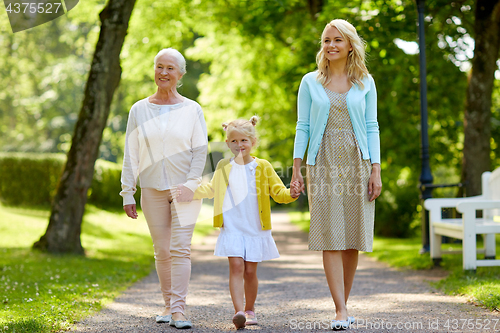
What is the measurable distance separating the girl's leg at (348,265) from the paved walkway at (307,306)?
305mm

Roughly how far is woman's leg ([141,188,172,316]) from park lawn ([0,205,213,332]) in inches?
34.7

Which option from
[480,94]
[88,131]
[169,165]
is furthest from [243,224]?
[480,94]

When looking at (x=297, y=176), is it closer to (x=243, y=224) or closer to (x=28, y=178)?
(x=243, y=224)

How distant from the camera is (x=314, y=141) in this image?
4180 mm

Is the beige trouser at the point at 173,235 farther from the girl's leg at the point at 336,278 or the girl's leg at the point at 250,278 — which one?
the girl's leg at the point at 336,278

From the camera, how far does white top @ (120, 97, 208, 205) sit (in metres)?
4.26

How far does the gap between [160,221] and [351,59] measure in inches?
81.2

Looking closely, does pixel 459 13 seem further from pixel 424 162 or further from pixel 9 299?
pixel 9 299

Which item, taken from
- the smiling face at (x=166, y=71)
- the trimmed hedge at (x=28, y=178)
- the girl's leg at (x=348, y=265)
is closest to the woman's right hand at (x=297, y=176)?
the girl's leg at (x=348, y=265)

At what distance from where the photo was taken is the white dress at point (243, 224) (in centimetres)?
419

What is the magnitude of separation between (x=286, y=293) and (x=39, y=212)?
1246cm

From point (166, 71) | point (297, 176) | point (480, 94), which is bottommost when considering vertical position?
point (297, 176)

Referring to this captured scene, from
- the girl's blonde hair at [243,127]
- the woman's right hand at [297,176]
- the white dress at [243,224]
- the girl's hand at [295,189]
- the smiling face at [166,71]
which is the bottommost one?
the white dress at [243,224]

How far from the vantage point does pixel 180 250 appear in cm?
423
